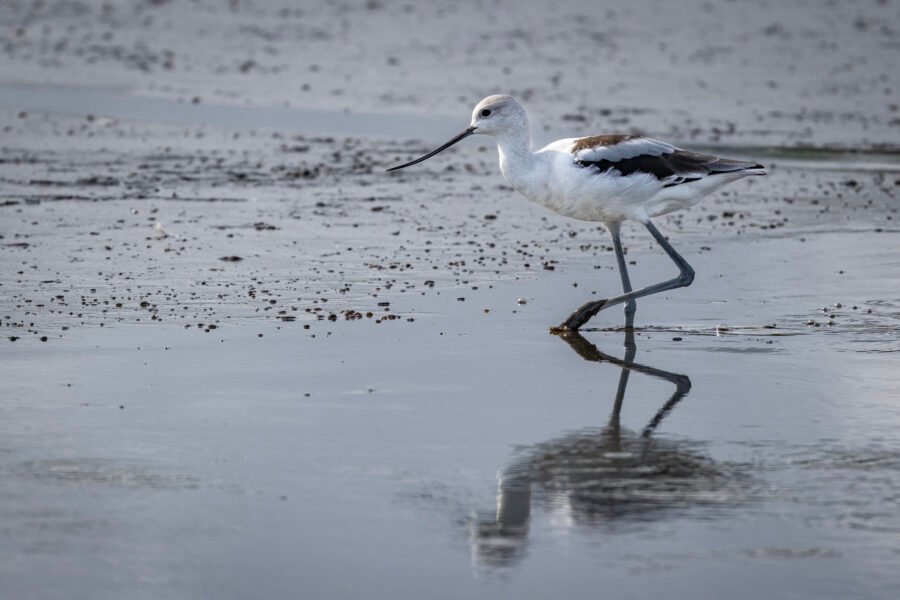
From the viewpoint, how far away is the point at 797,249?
10.9 meters

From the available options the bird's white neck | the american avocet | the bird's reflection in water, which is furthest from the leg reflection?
the bird's white neck

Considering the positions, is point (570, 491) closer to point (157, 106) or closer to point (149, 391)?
point (149, 391)

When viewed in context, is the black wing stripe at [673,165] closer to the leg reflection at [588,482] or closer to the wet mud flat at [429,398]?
the wet mud flat at [429,398]

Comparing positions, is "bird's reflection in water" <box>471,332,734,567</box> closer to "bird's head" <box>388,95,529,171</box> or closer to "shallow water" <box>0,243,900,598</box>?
"shallow water" <box>0,243,900,598</box>

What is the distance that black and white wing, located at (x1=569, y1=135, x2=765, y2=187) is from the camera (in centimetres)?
870

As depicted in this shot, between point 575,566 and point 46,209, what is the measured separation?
786 cm

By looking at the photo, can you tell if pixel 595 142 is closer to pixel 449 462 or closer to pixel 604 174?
pixel 604 174

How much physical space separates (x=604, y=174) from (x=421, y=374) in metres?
1.85

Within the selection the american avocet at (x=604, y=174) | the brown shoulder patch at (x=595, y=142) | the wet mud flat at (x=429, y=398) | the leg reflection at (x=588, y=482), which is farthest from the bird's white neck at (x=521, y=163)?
the leg reflection at (x=588, y=482)

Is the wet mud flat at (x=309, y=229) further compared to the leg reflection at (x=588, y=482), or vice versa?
the wet mud flat at (x=309, y=229)

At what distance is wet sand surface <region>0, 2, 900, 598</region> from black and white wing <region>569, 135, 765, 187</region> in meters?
0.85

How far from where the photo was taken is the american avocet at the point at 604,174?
869 centimetres

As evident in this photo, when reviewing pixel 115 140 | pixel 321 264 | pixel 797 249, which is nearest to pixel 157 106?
pixel 115 140

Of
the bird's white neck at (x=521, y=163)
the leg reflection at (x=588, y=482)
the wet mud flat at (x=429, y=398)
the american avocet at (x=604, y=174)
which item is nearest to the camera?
the wet mud flat at (x=429, y=398)
